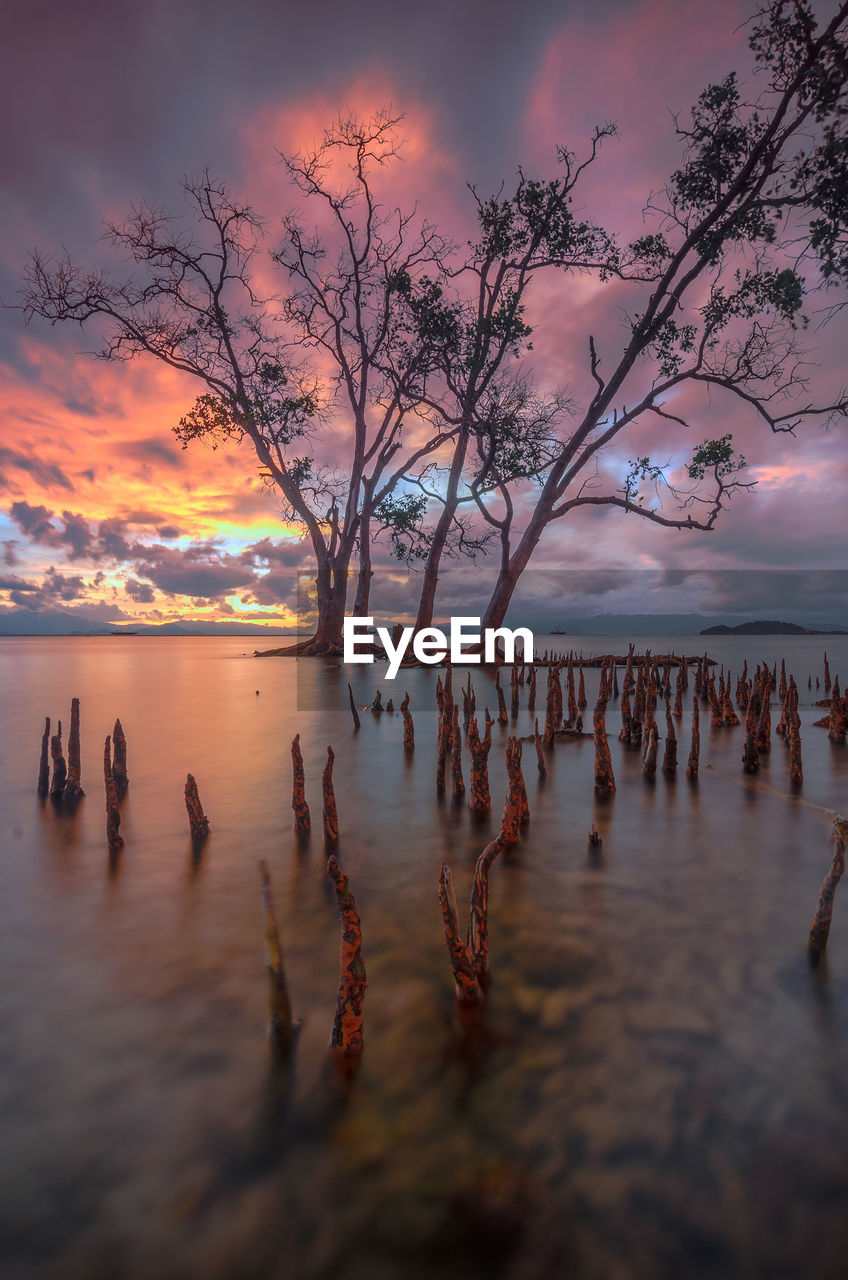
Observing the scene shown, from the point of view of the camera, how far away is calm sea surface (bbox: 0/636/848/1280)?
2.25m

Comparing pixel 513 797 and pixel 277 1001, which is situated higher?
pixel 513 797

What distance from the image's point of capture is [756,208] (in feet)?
68.2

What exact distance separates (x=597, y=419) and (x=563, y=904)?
22480mm

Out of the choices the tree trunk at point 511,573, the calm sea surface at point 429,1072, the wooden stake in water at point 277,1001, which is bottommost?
Answer: the calm sea surface at point 429,1072

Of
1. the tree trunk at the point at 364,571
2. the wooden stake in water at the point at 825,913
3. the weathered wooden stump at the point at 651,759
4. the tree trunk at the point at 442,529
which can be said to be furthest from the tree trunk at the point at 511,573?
the wooden stake in water at the point at 825,913

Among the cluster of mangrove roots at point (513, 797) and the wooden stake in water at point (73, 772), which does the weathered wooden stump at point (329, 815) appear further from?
the wooden stake in water at point (73, 772)

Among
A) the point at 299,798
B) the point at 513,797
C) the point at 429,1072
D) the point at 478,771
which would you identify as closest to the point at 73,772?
the point at 299,798

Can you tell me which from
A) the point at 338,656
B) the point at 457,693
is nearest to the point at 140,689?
the point at 338,656

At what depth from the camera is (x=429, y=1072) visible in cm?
304

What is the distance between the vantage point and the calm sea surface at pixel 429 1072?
2252 millimetres

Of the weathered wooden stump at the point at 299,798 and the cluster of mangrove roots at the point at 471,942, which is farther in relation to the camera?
the weathered wooden stump at the point at 299,798

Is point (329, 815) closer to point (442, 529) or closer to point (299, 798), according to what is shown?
point (299, 798)

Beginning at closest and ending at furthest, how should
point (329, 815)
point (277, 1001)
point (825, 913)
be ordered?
point (277, 1001), point (825, 913), point (329, 815)

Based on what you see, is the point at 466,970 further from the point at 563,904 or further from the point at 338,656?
the point at 338,656
